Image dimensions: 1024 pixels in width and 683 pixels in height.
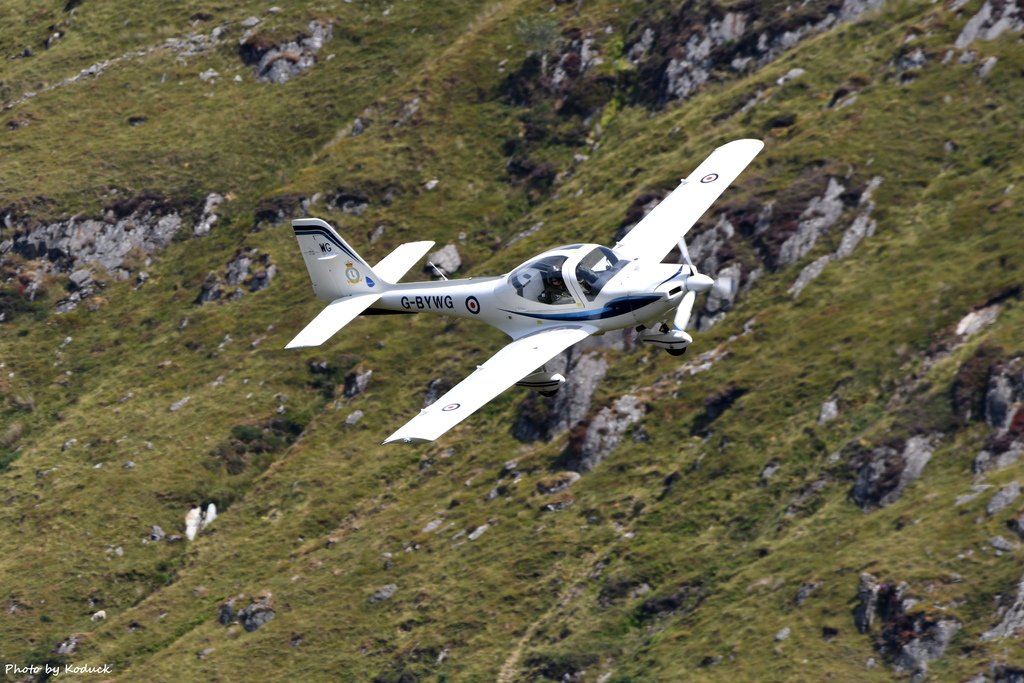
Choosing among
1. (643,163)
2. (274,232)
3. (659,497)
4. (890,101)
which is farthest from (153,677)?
(890,101)

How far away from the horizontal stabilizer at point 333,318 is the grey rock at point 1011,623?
29.7 m

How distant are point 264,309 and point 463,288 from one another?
171 feet

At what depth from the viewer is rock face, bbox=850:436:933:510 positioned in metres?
70.8

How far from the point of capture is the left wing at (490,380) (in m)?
39.3

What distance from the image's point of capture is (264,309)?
97.6m

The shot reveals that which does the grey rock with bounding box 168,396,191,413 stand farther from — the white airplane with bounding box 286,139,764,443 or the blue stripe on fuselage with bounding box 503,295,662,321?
the blue stripe on fuselage with bounding box 503,295,662,321

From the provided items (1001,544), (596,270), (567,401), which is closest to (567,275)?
(596,270)

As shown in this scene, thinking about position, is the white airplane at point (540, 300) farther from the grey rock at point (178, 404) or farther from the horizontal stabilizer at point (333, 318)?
the grey rock at point (178, 404)

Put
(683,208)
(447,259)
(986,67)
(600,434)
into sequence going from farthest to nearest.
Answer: (447,259) < (986,67) < (600,434) < (683,208)

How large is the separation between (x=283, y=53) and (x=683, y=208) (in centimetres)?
7406

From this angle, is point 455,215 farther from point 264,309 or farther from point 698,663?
point 698,663

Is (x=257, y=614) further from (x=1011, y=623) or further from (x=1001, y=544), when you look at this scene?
(x=1011, y=623)

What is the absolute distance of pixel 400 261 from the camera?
51312mm

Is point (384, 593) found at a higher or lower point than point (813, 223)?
lower
